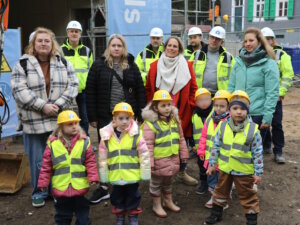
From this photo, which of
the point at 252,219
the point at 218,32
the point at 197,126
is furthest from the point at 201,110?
the point at 252,219

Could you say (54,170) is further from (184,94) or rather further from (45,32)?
(184,94)

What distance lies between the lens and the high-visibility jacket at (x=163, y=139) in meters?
3.88

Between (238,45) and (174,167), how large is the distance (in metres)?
10.9

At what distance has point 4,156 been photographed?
4992mm

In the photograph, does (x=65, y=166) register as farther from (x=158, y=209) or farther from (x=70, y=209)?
(x=158, y=209)

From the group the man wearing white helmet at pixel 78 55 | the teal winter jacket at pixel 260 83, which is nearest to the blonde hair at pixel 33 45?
the man wearing white helmet at pixel 78 55

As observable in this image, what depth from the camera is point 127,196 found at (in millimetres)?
3617

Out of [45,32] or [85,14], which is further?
[85,14]

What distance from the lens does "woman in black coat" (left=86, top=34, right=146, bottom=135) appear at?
4090 mm

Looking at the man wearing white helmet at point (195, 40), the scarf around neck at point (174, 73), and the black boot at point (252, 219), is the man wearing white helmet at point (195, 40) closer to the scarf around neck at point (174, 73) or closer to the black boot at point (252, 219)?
the scarf around neck at point (174, 73)

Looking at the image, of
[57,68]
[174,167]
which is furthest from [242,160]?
[57,68]

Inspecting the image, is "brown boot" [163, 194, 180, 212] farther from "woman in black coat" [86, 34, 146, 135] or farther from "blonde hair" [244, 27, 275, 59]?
"blonde hair" [244, 27, 275, 59]

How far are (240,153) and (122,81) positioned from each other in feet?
5.33

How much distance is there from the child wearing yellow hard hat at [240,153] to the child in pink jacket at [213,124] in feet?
0.68
